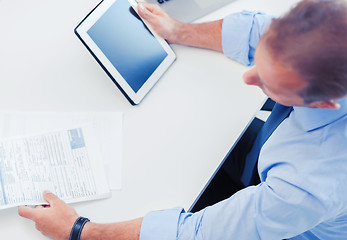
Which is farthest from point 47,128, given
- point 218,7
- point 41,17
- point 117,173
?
point 218,7

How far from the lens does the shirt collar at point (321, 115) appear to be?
2.28 feet

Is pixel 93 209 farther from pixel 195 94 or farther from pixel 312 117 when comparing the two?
pixel 312 117

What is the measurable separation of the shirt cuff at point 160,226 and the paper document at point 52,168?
0.41ft

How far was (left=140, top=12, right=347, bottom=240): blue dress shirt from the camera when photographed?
2.25 ft

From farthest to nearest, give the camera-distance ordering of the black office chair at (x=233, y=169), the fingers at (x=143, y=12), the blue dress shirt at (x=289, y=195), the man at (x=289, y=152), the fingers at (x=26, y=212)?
the black office chair at (x=233, y=169) → the fingers at (x=143, y=12) → the fingers at (x=26, y=212) → the blue dress shirt at (x=289, y=195) → the man at (x=289, y=152)

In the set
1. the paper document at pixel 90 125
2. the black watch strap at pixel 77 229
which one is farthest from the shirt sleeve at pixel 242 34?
the black watch strap at pixel 77 229

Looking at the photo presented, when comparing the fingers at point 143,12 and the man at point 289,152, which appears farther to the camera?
the fingers at point 143,12

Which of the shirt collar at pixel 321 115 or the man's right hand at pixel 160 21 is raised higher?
the man's right hand at pixel 160 21

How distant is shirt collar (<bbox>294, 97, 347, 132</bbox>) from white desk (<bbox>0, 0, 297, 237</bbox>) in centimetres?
21

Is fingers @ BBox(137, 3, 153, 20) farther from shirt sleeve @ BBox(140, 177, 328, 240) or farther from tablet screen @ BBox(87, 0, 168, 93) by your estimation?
shirt sleeve @ BBox(140, 177, 328, 240)

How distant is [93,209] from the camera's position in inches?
32.7

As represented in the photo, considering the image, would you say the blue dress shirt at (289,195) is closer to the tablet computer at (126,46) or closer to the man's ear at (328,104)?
the man's ear at (328,104)

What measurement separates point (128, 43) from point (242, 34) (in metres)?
0.30

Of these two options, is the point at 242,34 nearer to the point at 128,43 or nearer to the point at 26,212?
the point at 128,43
